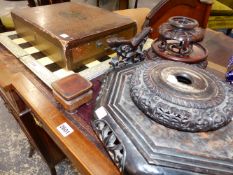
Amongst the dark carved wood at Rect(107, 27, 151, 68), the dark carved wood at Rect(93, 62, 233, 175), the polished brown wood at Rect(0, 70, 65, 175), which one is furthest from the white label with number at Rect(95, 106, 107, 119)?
the polished brown wood at Rect(0, 70, 65, 175)

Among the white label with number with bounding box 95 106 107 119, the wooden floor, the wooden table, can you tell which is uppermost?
the white label with number with bounding box 95 106 107 119

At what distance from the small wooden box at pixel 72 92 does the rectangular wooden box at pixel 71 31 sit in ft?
0.52

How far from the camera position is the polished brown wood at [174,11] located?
1.20 meters

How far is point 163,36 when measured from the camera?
2.21 feet

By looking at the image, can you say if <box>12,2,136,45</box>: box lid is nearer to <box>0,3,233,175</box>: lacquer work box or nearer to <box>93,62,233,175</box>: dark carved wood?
<box>0,3,233,175</box>: lacquer work box

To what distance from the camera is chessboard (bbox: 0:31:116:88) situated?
2.48 ft

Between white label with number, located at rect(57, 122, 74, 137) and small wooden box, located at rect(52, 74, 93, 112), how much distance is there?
2.2 inches

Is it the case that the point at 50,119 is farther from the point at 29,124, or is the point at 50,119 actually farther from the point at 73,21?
the point at 73,21

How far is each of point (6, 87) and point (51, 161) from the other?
54 centimetres

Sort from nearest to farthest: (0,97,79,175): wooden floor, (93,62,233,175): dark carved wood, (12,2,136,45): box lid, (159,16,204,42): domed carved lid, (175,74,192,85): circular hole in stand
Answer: (93,62,233,175): dark carved wood → (175,74,192,85): circular hole in stand → (159,16,204,42): domed carved lid → (12,2,136,45): box lid → (0,97,79,175): wooden floor

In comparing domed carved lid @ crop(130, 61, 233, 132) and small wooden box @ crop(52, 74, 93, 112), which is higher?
domed carved lid @ crop(130, 61, 233, 132)

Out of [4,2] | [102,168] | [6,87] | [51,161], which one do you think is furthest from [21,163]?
[4,2]

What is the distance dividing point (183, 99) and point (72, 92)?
12.3 inches

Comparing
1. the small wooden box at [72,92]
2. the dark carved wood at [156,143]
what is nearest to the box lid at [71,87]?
the small wooden box at [72,92]
